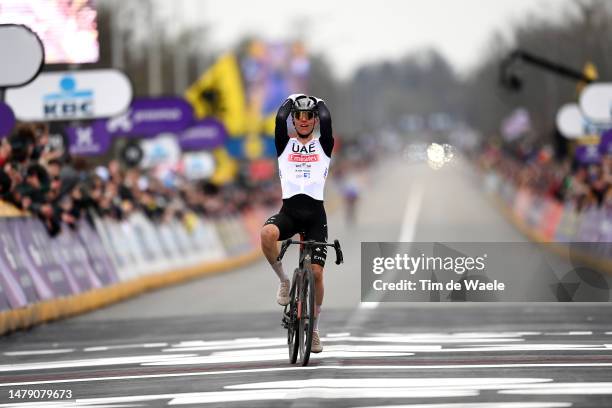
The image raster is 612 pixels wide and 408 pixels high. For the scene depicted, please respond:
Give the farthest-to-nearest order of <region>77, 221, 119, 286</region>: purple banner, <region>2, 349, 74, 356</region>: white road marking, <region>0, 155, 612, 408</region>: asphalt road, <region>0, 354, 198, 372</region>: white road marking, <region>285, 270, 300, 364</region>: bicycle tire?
<region>77, 221, 119, 286</region>: purple banner → <region>2, 349, 74, 356</region>: white road marking → <region>0, 354, 198, 372</region>: white road marking → <region>285, 270, 300, 364</region>: bicycle tire → <region>0, 155, 612, 408</region>: asphalt road

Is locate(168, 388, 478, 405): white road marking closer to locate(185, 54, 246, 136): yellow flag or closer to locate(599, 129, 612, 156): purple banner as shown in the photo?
locate(599, 129, 612, 156): purple banner

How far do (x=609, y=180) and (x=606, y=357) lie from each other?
19.1m

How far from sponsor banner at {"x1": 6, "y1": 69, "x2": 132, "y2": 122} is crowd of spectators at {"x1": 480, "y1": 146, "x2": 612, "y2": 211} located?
10055 millimetres

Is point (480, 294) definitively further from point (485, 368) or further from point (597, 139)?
point (597, 139)

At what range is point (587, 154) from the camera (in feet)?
126

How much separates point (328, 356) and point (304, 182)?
1.49 metres

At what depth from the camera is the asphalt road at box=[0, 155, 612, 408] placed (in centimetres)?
1064

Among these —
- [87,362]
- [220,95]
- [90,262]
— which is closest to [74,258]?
[90,262]

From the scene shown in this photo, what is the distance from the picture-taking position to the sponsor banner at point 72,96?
2423cm

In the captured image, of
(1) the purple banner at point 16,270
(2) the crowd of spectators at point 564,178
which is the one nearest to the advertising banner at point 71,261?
(1) the purple banner at point 16,270

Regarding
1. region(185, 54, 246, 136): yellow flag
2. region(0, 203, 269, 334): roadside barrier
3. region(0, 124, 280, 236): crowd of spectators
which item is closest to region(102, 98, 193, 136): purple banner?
region(0, 124, 280, 236): crowd of spectators

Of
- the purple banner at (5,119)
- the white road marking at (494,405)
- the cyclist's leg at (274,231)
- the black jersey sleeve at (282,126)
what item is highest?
the purple banner at (5,119)

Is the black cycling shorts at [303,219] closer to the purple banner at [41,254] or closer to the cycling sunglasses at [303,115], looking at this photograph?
the cycling sunglasses at [303,115]

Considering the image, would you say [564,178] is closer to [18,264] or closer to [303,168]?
[18,264]
